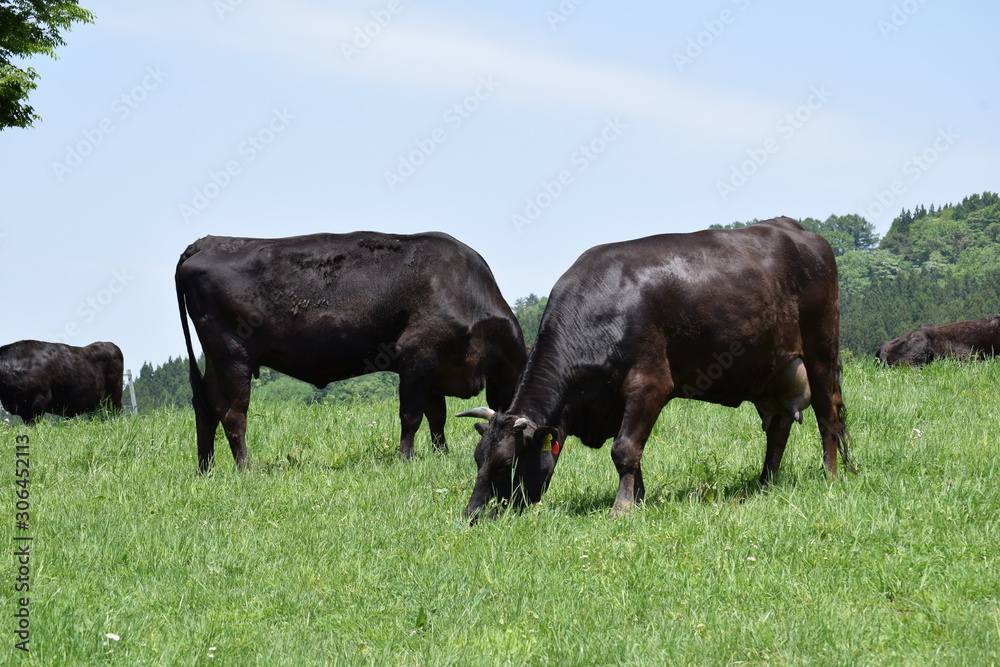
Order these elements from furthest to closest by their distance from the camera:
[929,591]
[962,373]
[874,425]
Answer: [962,373], [874,425], [929,591]

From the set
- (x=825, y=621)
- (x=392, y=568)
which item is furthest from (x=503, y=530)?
(x=825, y=621)

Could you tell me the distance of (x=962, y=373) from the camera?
12.7m

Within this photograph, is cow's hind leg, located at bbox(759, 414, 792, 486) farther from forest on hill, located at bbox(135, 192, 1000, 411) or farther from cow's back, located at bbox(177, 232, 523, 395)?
forest on hill, located at bbox(135, 192, 1000, 411)

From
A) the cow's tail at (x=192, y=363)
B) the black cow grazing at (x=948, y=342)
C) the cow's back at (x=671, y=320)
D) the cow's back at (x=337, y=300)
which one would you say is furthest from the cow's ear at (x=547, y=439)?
the black cow grazing at (x=948, y=342)

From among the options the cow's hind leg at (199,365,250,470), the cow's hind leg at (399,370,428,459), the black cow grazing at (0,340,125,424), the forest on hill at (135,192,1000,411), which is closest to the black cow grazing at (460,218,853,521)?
the cow's hind leg at (399,370,428,459)

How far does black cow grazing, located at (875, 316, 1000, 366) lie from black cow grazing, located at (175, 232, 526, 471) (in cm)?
1085

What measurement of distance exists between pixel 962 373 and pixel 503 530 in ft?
28.1

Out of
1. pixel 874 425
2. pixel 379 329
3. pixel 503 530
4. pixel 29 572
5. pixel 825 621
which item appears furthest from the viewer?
pixel 379 329

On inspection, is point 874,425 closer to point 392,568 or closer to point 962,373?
point 962,373

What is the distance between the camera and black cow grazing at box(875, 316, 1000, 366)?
737 inches

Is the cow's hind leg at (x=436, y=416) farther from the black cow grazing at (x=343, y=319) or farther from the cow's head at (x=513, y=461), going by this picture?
the cow's head at (x=513, y=461)

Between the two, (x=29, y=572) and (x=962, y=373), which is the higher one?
(x=962, y=373)

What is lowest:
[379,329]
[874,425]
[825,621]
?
[825,621]

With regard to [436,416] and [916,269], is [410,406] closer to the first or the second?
[436,416]
